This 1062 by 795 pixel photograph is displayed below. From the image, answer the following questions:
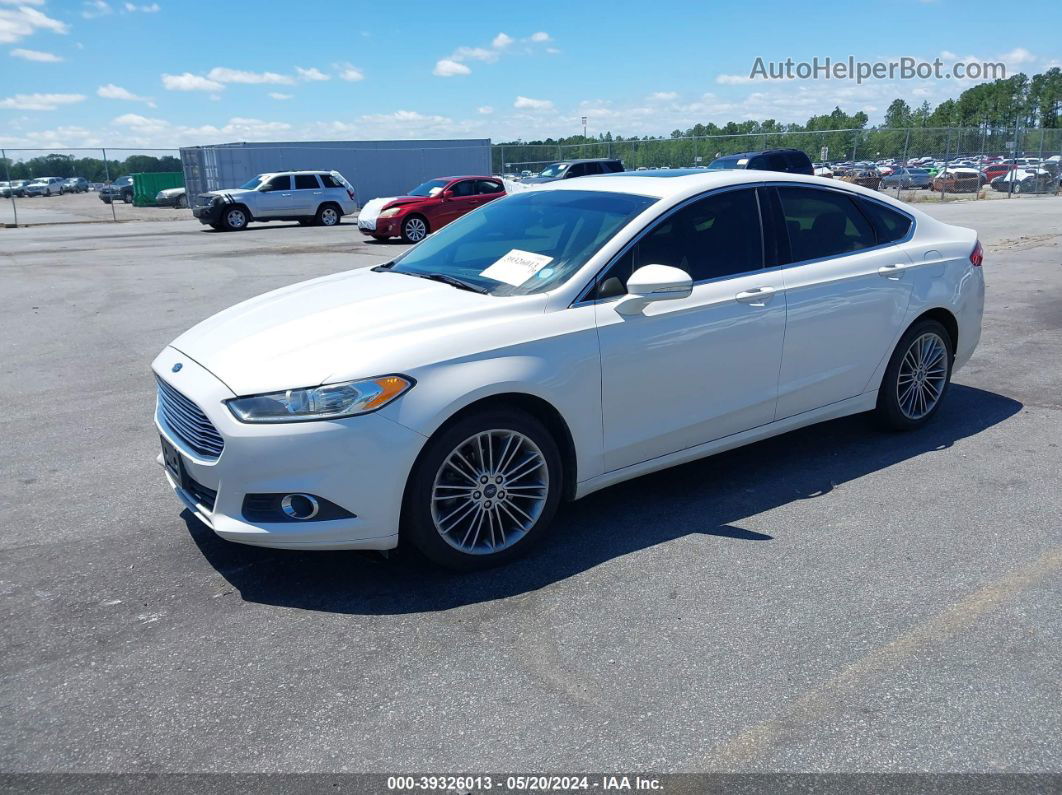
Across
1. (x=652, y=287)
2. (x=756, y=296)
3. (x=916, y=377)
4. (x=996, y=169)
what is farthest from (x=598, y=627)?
(x=996, y=169)

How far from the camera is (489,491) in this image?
A: 12.9ft

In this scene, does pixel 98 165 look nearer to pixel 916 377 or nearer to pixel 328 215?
pixel 328 215

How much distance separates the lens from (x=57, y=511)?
470 centimetres

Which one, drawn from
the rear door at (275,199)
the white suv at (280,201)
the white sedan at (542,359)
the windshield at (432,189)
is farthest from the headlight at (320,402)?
the rear door at (275,199)

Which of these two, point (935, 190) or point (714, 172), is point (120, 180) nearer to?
point (935, 190)

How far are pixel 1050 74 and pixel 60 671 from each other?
117 meters

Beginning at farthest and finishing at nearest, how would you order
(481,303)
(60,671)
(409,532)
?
(481,303), (409,532), (60,671)

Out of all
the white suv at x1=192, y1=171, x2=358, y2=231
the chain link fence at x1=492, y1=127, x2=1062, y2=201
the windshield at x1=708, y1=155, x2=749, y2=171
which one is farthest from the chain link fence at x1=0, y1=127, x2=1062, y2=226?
the windshield at x1=708, y1=155, x2=749, y2=171

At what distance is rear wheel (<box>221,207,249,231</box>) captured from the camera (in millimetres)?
26984

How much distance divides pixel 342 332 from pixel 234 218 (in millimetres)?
25238

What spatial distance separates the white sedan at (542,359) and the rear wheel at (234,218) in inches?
928

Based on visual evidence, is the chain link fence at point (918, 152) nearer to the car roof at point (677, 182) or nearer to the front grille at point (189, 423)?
the car roof at point (677, 182)

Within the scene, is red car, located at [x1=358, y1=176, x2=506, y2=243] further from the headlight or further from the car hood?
the headlight

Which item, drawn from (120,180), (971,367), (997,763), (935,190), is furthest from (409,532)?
(120,180)
